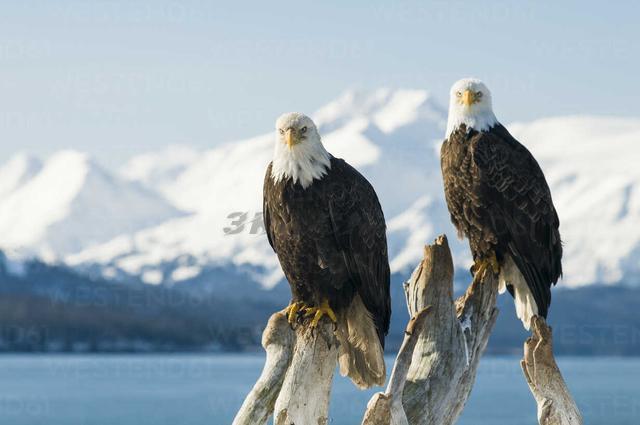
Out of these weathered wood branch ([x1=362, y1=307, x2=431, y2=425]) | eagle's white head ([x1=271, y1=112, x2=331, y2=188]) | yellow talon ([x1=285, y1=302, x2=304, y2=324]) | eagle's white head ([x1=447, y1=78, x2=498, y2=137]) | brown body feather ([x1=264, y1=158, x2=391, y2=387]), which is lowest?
weathered wood branch ([x1=362, y1=307, x2=431, y2=425])

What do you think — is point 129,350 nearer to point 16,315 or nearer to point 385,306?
point 16,315

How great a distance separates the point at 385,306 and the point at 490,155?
1766 millimetres

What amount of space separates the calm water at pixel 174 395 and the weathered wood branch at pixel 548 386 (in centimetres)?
4685

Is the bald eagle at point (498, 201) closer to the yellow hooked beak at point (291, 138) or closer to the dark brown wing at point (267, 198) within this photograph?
the dark brown wing at point (267, 198)

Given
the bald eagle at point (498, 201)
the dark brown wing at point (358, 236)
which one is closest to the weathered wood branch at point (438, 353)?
the dark brown wing at point (358, 236)

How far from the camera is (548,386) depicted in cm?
911

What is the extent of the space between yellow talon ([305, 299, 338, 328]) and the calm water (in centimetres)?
4643

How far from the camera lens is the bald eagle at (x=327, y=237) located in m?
9.56

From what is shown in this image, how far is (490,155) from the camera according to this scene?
413 inches

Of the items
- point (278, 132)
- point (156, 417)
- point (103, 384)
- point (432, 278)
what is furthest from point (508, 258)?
point (103, 384)

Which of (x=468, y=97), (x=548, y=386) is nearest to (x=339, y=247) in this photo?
(x=468, y=97)

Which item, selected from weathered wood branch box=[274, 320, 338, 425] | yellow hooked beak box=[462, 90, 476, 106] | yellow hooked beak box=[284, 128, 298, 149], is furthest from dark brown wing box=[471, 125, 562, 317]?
weathered wood branch box=[274, 320, 338, 425]

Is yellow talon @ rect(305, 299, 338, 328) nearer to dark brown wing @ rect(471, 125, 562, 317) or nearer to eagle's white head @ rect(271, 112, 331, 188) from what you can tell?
eagle's white head @ rect(271, 112, 331, 188)

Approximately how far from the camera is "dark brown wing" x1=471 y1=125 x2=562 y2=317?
10.5 m
